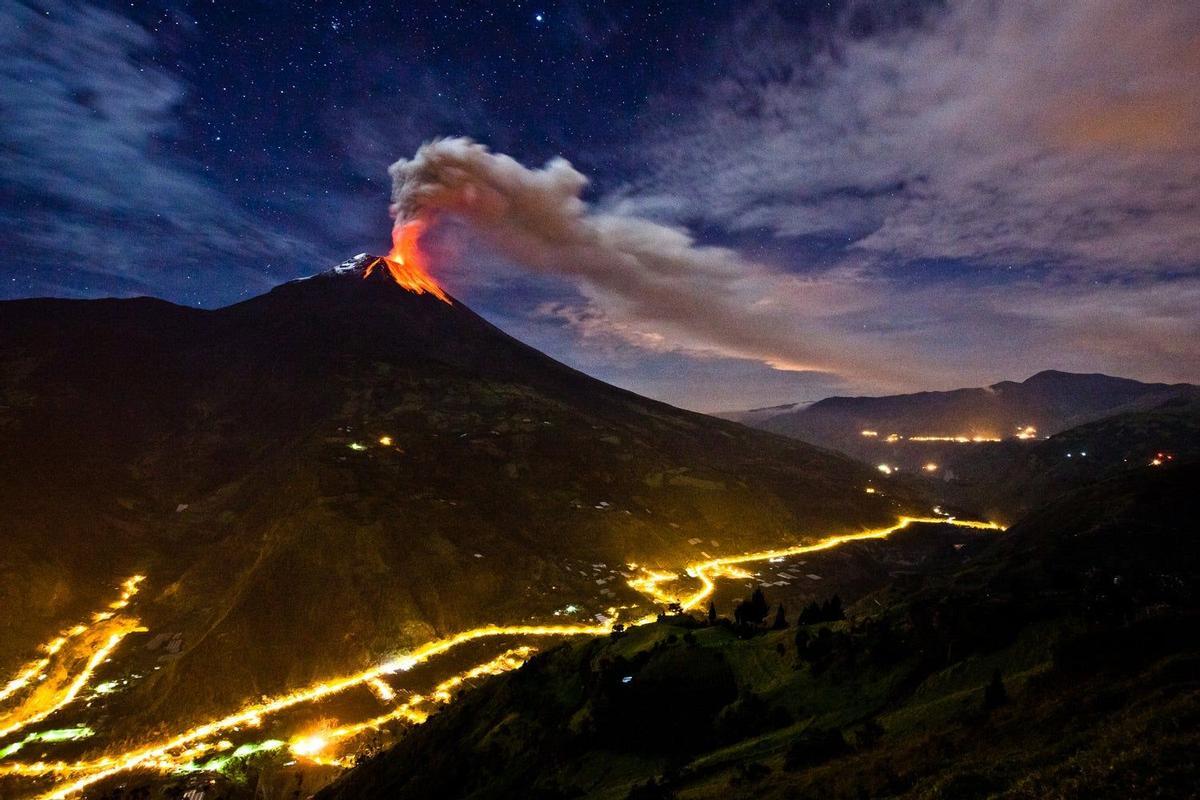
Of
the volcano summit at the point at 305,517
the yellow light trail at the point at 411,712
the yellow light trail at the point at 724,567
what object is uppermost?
the volcano summit at the point at 305,517

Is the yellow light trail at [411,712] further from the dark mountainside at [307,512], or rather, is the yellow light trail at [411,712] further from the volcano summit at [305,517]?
the dark mountainside at [307,512]

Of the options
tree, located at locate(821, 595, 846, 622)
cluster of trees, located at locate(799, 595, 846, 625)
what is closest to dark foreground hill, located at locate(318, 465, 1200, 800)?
cluster of trees, located at locate(799, 595, 846, 625)

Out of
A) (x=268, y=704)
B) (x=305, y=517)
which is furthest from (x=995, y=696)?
(x=305, y=517)

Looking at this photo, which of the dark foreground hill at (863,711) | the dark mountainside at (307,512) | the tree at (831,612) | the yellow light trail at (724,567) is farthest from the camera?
the yellow light trail at (724,567)

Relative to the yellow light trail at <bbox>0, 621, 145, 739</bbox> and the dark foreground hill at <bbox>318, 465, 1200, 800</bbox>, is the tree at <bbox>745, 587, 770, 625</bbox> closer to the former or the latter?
the dark foreground hill at <bbox>318, 465, 1200, 800</bbox>

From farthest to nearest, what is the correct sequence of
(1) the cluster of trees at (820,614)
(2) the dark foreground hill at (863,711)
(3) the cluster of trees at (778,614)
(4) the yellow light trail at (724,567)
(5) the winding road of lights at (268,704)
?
(4) the yellow light trail at (724,567) < (5) the winding road of lights at (268,704) < (3) the cluster of trees at (778,614) < (1) the cluster of trees at (820,614) < (2) the dark foreground hill at (863,711)

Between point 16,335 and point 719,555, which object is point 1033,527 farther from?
point 16,335

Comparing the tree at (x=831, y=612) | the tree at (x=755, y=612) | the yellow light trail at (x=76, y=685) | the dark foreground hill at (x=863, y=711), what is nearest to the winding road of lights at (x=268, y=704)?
the yellow light trail at (x=76, y=685)
